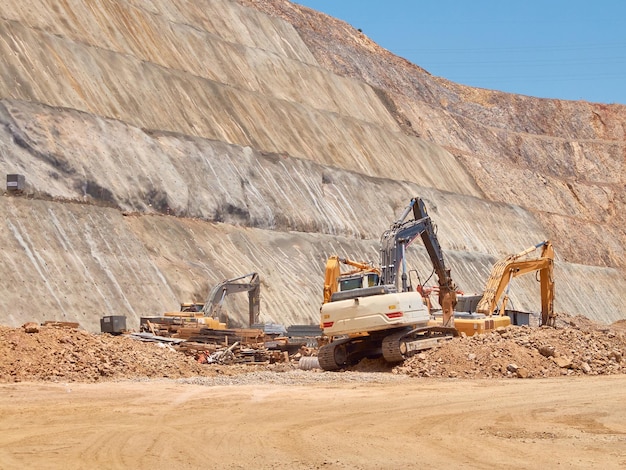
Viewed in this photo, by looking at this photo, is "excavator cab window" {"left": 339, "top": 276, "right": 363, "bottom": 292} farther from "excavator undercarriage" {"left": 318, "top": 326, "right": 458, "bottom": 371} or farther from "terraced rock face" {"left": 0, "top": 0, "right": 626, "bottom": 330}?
"terraced rock face" {"left": 0, "top": 0, "right": 626, "bottom": 330}

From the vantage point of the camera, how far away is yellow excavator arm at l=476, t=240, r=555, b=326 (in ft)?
115

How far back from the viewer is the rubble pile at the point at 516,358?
24.4 m

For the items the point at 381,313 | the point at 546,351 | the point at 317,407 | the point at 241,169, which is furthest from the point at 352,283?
the point at 241,169

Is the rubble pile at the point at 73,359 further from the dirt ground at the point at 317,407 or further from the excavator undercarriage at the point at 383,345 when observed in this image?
the excavator undercarriage at the point at 383,345

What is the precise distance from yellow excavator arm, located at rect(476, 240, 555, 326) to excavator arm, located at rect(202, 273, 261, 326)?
25.7 feet

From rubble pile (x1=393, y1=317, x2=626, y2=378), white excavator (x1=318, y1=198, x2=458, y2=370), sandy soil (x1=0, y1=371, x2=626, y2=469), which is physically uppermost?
white excavator (x1=318, y1=198, x2=458, y2=370)

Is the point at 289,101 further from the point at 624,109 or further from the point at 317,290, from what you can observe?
the point at 624,109

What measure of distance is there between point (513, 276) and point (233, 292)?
974 cm

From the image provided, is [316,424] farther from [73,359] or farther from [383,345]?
[383,345]

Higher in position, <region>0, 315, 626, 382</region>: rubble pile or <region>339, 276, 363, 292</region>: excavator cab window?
<region>339, 276, 363, 292</region>: excavator cab window

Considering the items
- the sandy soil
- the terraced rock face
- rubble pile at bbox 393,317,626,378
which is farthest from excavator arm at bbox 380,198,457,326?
the terraced rock face

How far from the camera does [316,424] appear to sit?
15.5m

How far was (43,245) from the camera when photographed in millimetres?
34594

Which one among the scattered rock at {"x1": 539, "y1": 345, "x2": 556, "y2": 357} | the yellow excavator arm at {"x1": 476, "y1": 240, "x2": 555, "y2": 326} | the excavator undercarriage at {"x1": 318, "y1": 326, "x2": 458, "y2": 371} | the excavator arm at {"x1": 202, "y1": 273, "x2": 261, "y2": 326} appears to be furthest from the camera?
the yellow excavator arm at {"x1": 476, "y1": 240, "x2": 555, "y2": 326}
